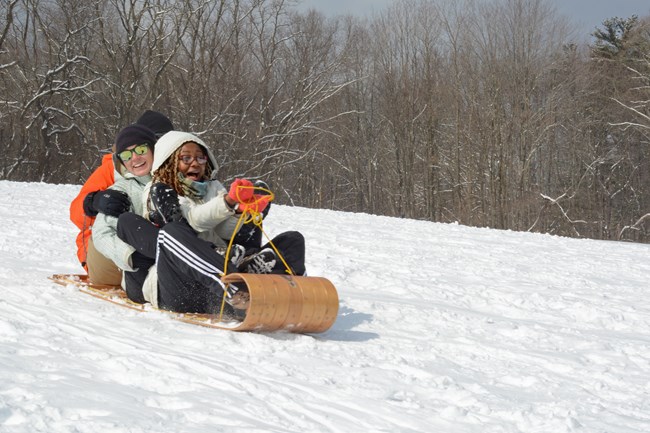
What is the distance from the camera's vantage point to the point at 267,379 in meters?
2.95

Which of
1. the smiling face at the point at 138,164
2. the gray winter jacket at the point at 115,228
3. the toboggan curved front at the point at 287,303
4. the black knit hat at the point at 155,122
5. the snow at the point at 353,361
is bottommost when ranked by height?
the snow at the point at 353,361

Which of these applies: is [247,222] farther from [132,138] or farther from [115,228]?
[132,138]

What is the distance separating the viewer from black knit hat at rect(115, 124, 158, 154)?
15.4 feet

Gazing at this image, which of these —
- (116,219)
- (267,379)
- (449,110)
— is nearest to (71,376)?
(267,379)

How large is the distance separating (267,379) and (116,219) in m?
1.88

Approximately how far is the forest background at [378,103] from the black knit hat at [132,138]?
16059mm

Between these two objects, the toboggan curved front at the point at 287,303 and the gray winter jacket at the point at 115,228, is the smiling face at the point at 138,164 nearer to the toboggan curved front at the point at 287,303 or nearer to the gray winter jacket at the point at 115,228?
the gray winter jacket at the point at 115,228

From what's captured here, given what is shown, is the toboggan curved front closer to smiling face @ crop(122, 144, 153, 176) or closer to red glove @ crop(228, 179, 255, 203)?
red glove @ crop(228, 179, 255, 203)

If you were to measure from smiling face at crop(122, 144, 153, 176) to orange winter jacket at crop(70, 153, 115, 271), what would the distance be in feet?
0.92

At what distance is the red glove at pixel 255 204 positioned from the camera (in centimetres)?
378

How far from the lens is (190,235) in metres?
3.89

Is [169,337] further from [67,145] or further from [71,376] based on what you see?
[67,145]

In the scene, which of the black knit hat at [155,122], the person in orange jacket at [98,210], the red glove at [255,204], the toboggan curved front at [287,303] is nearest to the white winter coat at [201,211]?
the red glove at [255,204]

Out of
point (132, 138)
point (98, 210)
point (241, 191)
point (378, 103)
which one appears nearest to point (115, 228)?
point (98, 210)
